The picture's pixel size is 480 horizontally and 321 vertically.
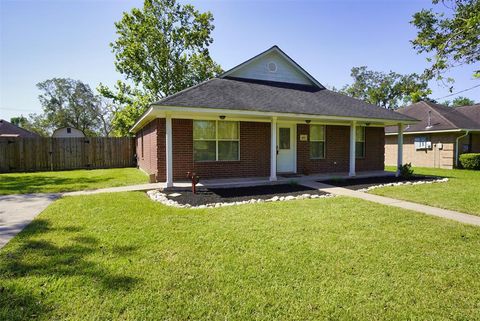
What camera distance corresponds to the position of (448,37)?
516 cm

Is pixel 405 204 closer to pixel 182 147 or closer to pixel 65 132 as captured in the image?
pixel 182 147

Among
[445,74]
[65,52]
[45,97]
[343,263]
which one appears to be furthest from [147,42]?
[45,97]

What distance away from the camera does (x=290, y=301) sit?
108 inches

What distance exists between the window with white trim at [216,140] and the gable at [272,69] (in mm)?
3554

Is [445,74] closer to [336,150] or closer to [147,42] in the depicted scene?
[336,150]

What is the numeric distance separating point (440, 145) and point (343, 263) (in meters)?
19.1

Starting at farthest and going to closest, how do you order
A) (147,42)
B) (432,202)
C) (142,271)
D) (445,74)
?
(147,42), (432,202), (445,74), (142,271)

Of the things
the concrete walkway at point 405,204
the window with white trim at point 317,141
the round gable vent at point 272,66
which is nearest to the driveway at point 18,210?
the concrete walkway at point 405,204

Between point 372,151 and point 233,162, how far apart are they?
25.7ft

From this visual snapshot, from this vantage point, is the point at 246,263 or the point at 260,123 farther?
the point at 260,123

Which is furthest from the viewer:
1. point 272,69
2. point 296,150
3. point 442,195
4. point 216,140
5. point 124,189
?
point 272,69

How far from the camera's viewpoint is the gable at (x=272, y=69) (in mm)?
13406

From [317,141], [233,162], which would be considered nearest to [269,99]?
[233,162]

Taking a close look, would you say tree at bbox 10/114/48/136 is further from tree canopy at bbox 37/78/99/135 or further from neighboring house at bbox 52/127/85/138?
neighboring house at bbox 52/127/85/138
